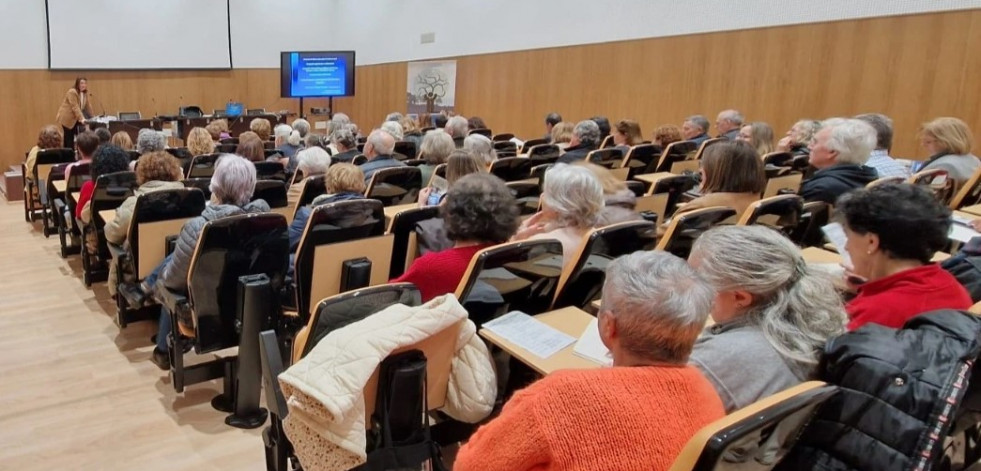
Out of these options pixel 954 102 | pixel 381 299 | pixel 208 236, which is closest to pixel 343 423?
pixel 381 299

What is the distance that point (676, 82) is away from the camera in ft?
29.8

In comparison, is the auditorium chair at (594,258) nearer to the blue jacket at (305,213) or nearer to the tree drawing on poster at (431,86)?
the blue jacket at (305,213)

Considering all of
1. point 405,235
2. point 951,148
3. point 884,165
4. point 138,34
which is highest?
point 138,34

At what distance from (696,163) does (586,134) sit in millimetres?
1107

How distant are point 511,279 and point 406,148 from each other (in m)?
5.22

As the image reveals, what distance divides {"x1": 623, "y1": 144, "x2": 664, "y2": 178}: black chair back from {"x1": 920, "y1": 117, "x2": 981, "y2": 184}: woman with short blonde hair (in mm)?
2194

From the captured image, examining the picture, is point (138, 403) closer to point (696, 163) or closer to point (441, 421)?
point (441, 421)

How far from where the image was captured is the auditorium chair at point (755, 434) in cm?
110

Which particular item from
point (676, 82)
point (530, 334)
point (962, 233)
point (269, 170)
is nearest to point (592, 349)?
point (530, 334)

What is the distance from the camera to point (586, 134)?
22.1 feet

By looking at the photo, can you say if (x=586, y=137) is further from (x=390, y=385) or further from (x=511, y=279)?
(x=390, y=385)

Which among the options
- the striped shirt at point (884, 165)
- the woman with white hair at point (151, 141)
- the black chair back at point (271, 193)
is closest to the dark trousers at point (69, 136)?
the woman with white hair at point (151, 141)

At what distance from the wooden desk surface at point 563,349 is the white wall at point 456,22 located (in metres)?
6.11

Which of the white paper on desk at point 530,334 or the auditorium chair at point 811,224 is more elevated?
the auditorium chair at point 811,224
